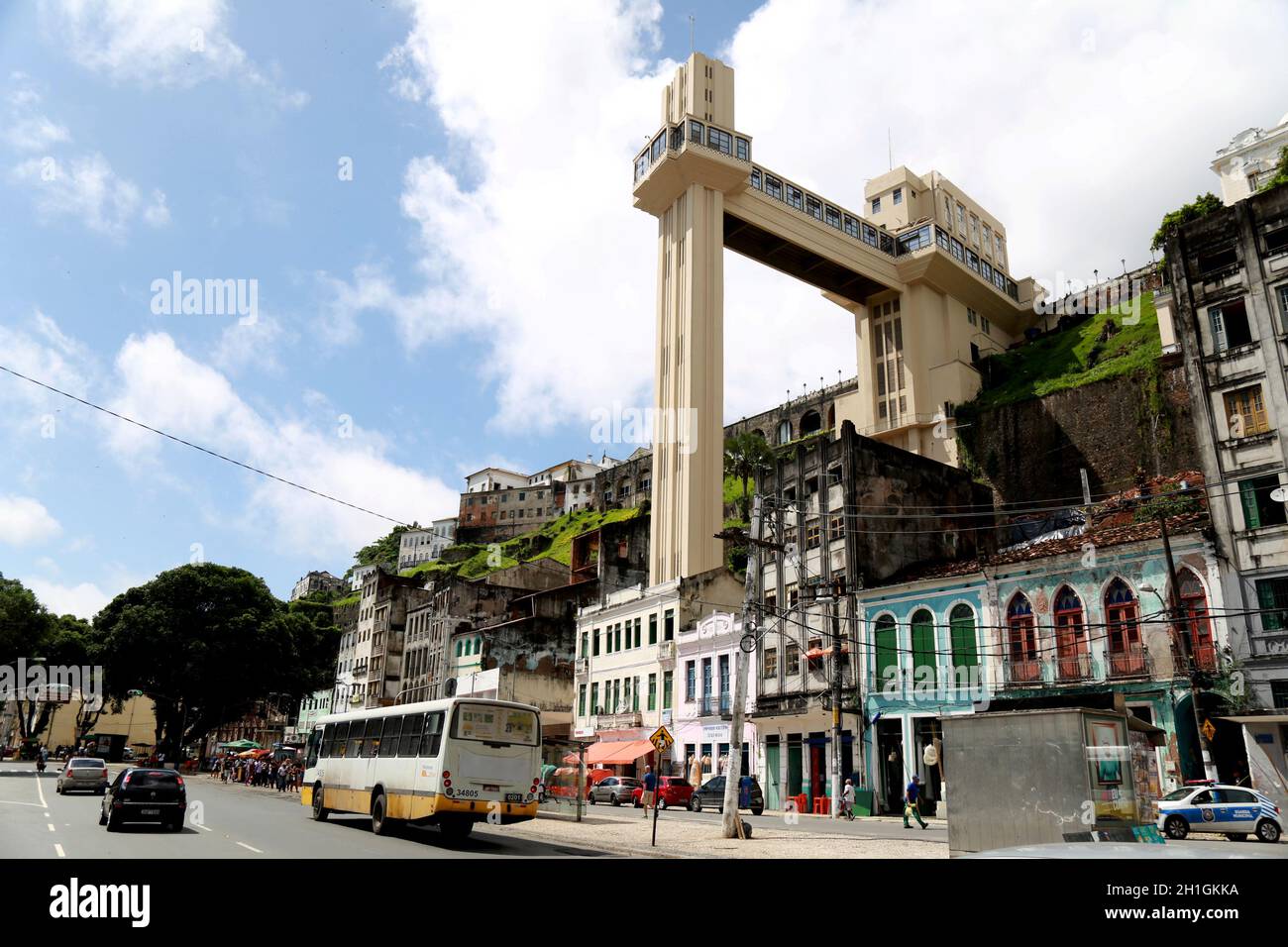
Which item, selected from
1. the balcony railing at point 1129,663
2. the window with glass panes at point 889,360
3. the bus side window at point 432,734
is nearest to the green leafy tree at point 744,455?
the window with glass panes at point 889,360

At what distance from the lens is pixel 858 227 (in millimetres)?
79625

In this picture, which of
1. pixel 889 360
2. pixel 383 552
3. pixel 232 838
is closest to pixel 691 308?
pixel 889 360

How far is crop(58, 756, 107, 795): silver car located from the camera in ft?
117

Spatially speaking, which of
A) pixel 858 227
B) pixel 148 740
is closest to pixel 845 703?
pixel 858 227

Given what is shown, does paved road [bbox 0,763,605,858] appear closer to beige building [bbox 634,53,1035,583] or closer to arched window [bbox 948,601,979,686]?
arched window [bbox 948,601,979,686]

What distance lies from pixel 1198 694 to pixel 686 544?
3648 cm

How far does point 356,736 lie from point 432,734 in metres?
5.58

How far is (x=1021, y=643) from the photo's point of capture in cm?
3416

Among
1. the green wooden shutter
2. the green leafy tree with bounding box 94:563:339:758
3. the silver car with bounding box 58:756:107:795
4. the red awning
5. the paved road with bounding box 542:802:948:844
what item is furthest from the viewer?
the green leafy tree with bounding box 94:563:339:758

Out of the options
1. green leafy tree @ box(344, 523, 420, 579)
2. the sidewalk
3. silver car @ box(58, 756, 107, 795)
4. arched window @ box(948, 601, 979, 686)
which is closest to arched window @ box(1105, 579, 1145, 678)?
arched window @ box(948, 601, 979, 686)

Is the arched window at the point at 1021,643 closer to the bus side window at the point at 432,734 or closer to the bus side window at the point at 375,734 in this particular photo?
the bus side window at the point at 432,734

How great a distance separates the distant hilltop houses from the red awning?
0.67 feet

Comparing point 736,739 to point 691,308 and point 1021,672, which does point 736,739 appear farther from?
point 691,308

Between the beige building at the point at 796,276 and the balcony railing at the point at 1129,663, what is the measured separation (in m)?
32.1
